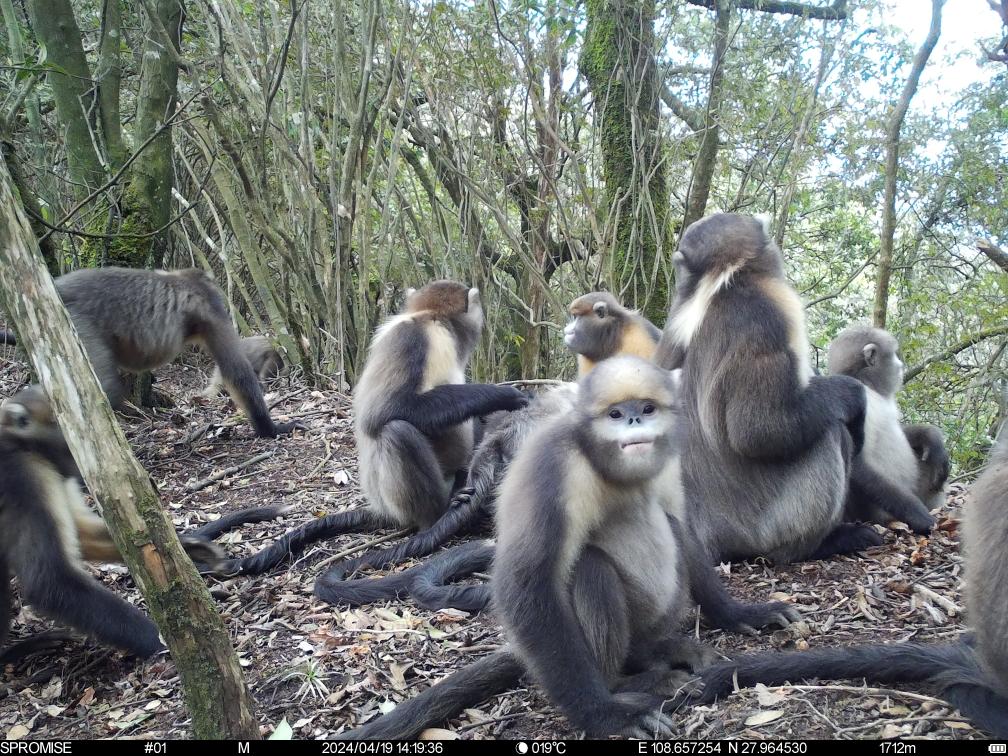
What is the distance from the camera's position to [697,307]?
3.97m

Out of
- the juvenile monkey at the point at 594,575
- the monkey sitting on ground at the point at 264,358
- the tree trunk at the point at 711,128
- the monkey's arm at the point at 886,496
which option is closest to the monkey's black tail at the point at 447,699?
the juvenile monkey at the point at 594,575

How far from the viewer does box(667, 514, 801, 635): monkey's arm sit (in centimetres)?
329

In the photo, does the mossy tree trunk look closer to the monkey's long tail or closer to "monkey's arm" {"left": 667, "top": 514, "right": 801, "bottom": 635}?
the monkey's long tail

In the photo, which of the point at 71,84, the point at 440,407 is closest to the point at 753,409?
the point at 440,407

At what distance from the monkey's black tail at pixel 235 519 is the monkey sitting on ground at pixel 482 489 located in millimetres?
923

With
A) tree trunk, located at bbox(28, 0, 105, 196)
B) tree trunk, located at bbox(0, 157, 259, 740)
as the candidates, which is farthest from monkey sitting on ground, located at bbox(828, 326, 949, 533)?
tree trunk, located at bbox(28, 0, 105, 196)

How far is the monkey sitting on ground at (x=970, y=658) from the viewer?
7.73 ft

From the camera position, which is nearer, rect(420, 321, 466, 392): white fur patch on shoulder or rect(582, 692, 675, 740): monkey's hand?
rect(582, 692, 675, 740): monkey's hand

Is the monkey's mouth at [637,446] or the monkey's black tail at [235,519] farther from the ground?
the monkey's mouth at [637,446]

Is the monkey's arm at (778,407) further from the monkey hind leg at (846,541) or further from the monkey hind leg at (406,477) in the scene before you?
the monkey hind leg at (406,477)

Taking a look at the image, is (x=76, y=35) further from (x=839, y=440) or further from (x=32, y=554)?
(x=839, y=440)

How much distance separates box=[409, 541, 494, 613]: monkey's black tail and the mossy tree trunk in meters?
3.57

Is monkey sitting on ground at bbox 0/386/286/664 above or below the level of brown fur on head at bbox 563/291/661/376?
below

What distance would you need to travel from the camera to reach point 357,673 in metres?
3.27
